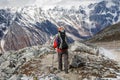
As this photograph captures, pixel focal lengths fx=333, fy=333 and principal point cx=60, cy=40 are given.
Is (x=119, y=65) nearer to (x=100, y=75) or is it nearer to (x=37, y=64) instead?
(x=100, y=75)

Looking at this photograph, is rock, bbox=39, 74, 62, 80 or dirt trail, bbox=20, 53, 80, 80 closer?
rock, bbox=39, 74, 62, 80

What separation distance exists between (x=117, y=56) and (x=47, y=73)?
16.3m

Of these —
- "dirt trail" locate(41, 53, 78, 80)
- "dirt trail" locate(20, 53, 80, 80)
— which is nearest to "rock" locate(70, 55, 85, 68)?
"dirt trail" locate(20, 53, 80, 80)

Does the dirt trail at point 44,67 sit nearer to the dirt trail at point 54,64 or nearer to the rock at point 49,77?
the dirt trail at point 54,64

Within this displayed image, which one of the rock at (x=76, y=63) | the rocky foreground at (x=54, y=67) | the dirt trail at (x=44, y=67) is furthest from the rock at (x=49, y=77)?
the rock at (x=76, y=63)

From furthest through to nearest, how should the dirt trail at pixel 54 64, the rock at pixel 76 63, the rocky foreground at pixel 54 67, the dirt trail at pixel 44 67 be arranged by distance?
the rock at pixel 76 63 < the dirt trail at pixel 44 67 < the rocky foreground at pixel 54 67 < the dirt trail at pixel 54 64

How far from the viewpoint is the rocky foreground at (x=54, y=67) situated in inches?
1224

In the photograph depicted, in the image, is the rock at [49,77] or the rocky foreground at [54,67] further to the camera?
the rocky foreground at [54,67]

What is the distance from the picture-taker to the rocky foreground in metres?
31.1

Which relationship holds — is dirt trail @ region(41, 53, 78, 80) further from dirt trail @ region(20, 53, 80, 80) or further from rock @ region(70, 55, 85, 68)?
rock @ region(70, 55, 85, 68)

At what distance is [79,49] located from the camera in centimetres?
4391

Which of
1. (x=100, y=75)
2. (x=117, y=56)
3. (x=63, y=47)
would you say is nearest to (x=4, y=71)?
(x=63, y=47)

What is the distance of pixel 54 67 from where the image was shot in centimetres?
3453

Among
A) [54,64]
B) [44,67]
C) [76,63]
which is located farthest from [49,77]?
[54,64]
